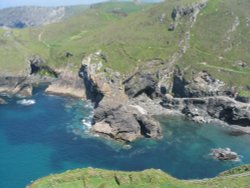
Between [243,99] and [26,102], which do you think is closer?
[243,99]

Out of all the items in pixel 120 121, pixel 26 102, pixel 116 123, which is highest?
pixel 120 121

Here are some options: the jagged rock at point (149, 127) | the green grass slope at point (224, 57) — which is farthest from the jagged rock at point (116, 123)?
the green grass slope at point (224, 57)

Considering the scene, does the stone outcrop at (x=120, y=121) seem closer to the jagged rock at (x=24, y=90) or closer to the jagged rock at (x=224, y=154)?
the jagged rock at (x=224, y=154)

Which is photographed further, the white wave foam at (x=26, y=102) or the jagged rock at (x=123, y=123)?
the white wave foam at (x=26, y=102)

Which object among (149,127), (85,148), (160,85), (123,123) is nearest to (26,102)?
(160,85)

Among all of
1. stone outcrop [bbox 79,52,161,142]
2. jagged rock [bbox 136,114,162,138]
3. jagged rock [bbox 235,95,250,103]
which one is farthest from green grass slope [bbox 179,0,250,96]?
jagged rock [bbox 136,114,162,138]

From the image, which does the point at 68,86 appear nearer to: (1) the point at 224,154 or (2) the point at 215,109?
(2) the point at 215,109
